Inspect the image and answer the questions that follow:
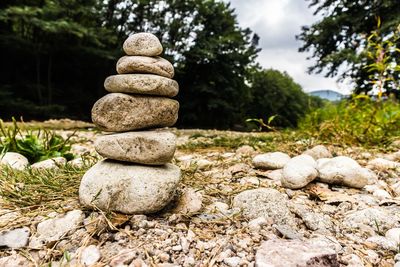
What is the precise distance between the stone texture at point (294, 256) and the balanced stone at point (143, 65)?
113 centimetres

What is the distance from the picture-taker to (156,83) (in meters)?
1.77

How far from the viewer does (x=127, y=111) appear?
178cm

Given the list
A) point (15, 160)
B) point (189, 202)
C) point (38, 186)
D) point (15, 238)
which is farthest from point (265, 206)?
point (15, 160)

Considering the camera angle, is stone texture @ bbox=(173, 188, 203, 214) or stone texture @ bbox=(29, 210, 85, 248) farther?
stone texture @ bbox=(173, 188, 203, 214)

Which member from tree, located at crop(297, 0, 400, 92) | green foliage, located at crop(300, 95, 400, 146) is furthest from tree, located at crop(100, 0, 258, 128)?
green foliage, located at crop(300, 95, 400, 146)

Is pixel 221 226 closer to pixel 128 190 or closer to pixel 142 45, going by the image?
pixel 128 190

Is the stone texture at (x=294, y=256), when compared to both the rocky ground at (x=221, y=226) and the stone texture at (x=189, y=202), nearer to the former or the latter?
A: the rocky ground at (x=221, y=226)

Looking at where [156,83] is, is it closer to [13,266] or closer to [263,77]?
[13,266]

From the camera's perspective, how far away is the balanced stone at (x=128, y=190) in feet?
5.41

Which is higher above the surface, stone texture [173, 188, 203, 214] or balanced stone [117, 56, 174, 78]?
balanced stone [117, 56, 174, 78]

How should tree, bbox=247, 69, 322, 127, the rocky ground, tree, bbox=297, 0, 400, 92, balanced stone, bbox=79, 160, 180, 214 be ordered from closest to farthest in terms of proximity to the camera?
the rocky ground → balanced stone, bbox=79, 160, 180, 214 → tree, bbox=297, 0, 400, 92 → tree, bbox=247, 69, 322, 127

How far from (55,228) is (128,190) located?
0.40m

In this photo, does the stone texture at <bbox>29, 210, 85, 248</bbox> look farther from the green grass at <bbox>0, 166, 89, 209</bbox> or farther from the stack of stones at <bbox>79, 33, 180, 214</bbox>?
the green grass at <bbox>0, 166, 89, 209</bbox>

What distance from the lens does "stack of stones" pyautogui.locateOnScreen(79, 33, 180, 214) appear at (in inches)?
65.4
